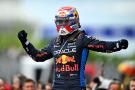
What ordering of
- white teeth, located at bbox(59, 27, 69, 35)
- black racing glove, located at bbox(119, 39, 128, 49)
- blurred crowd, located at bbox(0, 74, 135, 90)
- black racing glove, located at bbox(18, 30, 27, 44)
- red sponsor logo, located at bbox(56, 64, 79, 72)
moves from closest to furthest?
black racing glove, located at bbox(119, 39, 128, 49), red sponsor logo, located at bbox(56, 64, 79, 72), white teeth, located at bbox(59, 27, 69, 35), black racing glove, located at bbox(18, 30, 27, 44), blurred crowd, located at bbox(0, 74, 135, 90)

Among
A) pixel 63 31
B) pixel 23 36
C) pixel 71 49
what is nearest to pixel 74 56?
pixel 71 49

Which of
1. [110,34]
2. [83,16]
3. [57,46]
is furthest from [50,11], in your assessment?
[57,46]

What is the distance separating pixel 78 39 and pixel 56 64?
489mm

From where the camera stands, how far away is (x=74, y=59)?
41.3 ft

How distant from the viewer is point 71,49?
12.6 m

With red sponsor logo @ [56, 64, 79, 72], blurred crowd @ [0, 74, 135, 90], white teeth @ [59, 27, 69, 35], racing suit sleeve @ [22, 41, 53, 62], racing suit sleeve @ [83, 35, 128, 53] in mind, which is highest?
white teeth @ [59, 27, 69, 35]

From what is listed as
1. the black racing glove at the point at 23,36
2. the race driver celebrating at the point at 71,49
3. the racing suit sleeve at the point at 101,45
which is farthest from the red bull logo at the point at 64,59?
the black racing glove at the point at 23,36

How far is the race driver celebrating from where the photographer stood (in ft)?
40.9

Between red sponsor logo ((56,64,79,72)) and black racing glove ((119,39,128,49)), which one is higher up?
black racing glove ((119,39,128,49))

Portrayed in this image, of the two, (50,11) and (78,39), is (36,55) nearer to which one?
(78,39)

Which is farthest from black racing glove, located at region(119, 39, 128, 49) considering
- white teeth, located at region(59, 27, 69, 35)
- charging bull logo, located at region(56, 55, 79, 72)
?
white teeth, located at region(59, 27, 69, 35)

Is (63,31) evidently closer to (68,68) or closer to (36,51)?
(68,68)

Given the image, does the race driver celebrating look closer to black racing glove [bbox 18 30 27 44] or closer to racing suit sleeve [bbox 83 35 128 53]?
racing suit sleeve [bbox 83 35 128 53]

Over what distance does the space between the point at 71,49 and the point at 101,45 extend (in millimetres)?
489
